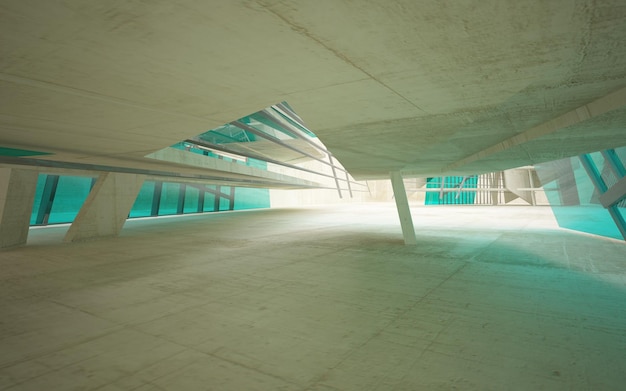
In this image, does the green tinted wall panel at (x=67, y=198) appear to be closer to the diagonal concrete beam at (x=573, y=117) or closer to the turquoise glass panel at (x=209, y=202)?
the turquoise glass panel at (x=209, y=202)

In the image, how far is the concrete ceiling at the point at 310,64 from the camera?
269 centimetres

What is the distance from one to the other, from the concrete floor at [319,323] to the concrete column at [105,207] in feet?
16.9

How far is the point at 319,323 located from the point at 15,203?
1510cm

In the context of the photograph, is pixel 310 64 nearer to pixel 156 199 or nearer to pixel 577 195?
pixel 156 199

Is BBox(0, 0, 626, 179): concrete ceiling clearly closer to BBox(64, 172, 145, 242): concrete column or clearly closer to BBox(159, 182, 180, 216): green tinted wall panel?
BBox(64, 172, 145, 242): concrete column

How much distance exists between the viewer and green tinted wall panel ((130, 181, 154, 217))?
28.6 meters

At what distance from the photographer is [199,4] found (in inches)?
100

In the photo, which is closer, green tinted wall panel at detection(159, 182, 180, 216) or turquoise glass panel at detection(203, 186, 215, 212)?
green tinted wall panel at detection(159, 182, 180, 216)

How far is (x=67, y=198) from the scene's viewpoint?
24062 millimetres

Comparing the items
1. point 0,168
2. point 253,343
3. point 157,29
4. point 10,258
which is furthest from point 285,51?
point 0,168

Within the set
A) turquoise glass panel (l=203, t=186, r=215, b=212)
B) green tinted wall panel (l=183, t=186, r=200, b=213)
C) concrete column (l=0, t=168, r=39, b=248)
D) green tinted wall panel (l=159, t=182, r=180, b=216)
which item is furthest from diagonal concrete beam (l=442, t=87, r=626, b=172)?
turquoise glass panel (l=203, t=186, r=215, b=212)

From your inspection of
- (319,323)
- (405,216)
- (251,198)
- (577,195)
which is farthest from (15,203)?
(577,195)

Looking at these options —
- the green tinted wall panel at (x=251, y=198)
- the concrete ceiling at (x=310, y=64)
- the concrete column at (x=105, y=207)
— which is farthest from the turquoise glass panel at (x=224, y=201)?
the concrete ceiling at (x=310, y=64)

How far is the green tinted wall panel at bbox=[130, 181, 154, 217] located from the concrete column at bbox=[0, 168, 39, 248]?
16.1 metres
